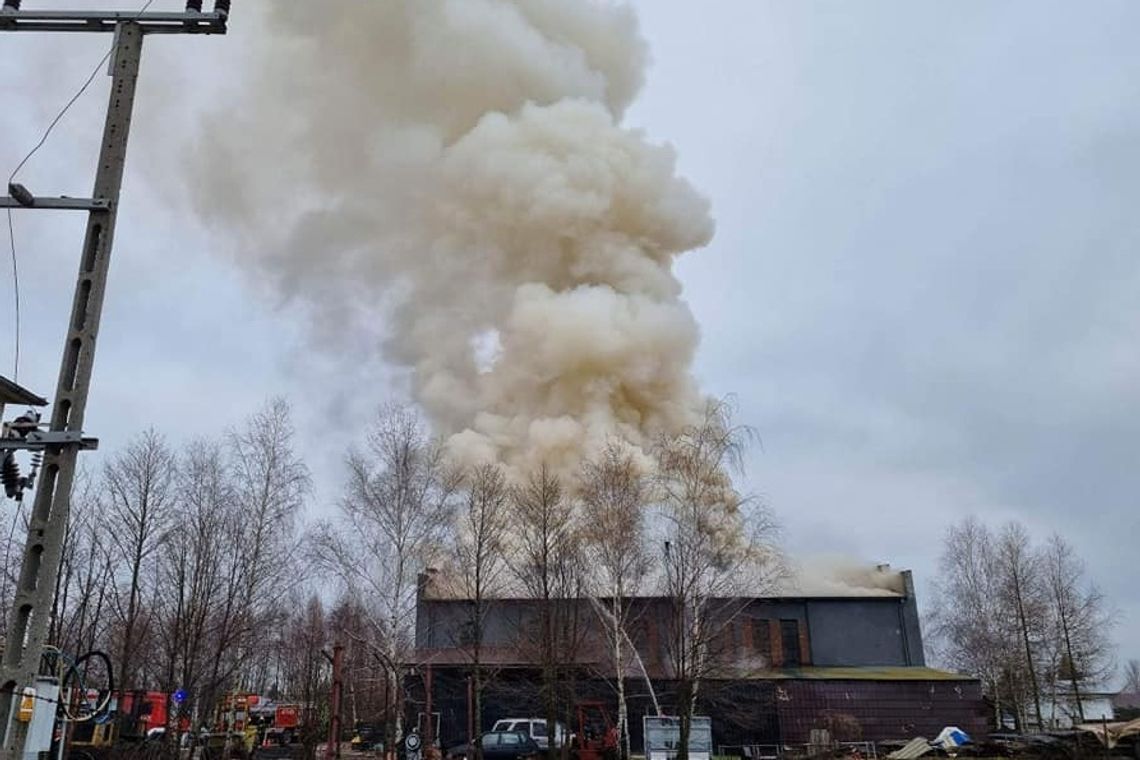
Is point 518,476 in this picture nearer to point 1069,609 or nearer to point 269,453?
point 269,453

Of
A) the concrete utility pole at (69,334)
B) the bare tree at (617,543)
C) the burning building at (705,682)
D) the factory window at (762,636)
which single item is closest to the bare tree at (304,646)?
the burning building at (705,682)

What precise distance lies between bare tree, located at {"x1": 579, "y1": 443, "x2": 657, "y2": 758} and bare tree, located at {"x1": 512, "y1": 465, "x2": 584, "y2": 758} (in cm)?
69

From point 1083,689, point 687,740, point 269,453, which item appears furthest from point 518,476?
point 1083,689

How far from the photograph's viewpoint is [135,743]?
2023 cm

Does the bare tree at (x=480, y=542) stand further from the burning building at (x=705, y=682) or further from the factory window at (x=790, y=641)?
the factory window at (x=790, y=641)

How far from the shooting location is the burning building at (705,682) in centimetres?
2691

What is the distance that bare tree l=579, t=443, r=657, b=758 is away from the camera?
24859mm

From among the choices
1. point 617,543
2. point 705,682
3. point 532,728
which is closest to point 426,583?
point 532,728

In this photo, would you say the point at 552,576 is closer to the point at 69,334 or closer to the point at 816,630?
the point at 816,630

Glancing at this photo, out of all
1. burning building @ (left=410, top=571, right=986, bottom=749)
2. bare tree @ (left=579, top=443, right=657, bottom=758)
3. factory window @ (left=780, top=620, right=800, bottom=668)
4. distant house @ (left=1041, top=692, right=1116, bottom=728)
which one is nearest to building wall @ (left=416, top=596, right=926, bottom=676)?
factory window @ (left=780, top=620, right=800, bottom=668)

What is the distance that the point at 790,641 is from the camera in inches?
1345

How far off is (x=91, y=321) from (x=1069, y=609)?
43727mm

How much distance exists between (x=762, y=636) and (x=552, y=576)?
464 inches

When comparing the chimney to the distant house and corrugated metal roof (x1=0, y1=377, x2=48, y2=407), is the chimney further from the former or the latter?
the distant house
